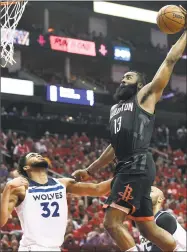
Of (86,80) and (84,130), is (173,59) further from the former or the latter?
(86,80)

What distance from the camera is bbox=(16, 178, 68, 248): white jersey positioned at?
565 cm

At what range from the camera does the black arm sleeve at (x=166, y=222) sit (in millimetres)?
6384

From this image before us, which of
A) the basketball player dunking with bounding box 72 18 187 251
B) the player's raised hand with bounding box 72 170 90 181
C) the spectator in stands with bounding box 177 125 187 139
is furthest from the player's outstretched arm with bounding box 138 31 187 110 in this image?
the spectator in stands with bounding box 177 125 187 139

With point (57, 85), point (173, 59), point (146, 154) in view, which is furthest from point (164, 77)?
point (57, 85)

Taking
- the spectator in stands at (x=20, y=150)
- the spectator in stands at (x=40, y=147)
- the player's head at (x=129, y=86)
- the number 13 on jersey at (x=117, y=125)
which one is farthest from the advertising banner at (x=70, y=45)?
the number 13 on jersey at (x=117, y=125)

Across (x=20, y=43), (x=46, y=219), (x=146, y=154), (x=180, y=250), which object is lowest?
(x=180, y=250)

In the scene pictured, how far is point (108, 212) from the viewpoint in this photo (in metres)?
5.17

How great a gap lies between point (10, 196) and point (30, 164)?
1.49ft

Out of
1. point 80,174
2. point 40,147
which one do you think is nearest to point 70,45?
point 40,147

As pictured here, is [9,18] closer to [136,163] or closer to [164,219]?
[164,219]

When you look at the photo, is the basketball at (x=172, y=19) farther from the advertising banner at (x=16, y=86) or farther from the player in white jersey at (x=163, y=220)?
the advertising banner at (x=16, y=86)

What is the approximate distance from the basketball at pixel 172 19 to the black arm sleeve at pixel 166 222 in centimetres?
213

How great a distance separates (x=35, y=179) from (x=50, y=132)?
18.4m

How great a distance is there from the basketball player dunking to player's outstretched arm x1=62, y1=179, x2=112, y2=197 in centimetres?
71
